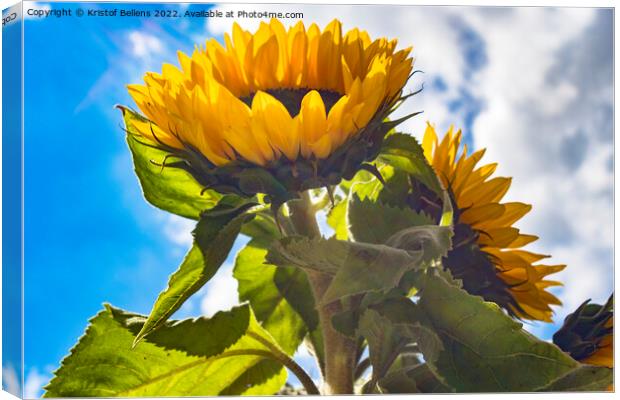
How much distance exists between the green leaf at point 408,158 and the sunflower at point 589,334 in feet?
0.84

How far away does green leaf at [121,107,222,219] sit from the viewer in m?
1.05

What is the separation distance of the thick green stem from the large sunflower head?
0.27 feet

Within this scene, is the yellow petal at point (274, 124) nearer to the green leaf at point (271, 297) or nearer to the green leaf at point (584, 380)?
the green leaf at point (271, 297)

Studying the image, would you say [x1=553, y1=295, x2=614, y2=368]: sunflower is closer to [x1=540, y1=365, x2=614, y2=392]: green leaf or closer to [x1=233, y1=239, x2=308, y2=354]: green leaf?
[x1=540, y1=365, x2=614, y2=392]: green leaf

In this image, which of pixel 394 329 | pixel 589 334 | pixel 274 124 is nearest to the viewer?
pixel 274 124

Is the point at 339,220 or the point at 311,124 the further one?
the point at 339,220

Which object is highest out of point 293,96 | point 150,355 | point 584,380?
point 293,96

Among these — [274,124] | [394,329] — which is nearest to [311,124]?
[274,124]

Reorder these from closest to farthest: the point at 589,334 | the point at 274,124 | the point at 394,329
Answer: the point at 274,124, the point at 394,329, the point at 589,334

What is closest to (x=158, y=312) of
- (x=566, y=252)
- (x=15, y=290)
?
(x=15, y=290)

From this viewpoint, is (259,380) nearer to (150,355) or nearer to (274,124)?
(150,355)

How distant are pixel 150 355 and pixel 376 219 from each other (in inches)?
12.1

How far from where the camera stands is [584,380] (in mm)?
1135

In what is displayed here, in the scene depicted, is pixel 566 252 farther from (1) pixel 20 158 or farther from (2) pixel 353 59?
(1) pixel 20 158
